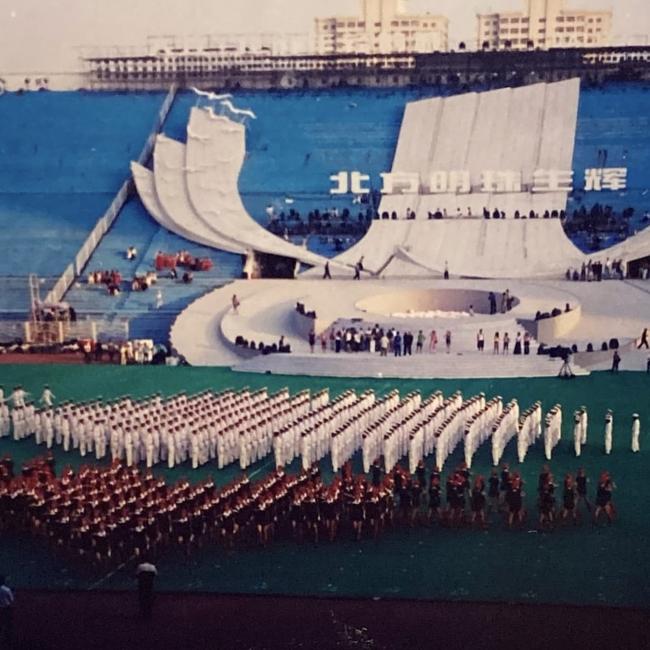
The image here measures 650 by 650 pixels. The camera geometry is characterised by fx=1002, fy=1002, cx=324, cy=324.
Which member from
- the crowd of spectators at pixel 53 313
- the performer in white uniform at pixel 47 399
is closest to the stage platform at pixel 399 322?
the crowd of spectators at pixel 53 313

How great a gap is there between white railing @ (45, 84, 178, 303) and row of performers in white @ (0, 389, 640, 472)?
5374 millimetres

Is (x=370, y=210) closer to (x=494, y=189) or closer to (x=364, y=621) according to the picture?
(x=494, y=189)

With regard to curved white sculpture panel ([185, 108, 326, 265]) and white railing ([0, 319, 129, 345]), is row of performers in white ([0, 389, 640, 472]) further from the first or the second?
curved white sculpture panel ([185, 108, 326, 265])

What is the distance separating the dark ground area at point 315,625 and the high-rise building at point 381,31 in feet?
20.6

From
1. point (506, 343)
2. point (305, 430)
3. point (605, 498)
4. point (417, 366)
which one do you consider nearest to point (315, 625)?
point (605, 498)

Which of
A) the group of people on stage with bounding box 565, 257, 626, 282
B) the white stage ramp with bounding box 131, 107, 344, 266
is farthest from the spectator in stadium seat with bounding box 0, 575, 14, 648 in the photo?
the group of people on stage with bounding box 565, 257, 626, 282

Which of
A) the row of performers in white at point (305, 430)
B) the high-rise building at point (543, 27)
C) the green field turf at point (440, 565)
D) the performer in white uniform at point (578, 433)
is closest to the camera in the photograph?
the green field turf at point (440, 565)

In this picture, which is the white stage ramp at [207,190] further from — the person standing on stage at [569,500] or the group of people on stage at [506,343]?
the person standing on stage at [569,500]

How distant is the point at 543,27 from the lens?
12039 mm

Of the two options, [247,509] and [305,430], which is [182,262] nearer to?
[305,430]

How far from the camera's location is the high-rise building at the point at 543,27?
35.0ft

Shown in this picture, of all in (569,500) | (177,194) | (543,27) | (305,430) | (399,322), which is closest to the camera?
(569,500)

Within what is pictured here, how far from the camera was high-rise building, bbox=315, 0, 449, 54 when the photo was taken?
10789mm

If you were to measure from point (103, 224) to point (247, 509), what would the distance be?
10557 millimetres
